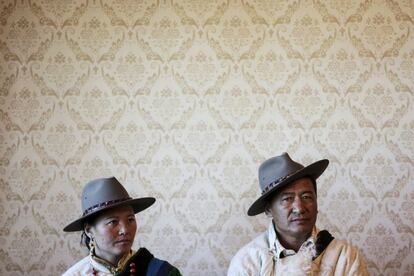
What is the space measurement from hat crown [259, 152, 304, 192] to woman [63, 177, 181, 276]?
1.98ft

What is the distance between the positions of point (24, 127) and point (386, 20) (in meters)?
2.16

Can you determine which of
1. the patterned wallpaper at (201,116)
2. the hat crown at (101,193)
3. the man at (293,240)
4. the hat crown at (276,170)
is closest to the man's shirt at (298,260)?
the man at (293,240)

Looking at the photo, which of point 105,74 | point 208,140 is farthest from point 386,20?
point 105,74

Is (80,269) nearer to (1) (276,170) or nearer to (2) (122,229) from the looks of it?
(2) (122,229)

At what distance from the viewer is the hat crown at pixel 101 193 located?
7.54 ft

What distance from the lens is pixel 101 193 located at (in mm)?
2311

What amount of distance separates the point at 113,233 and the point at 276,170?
2.64ft

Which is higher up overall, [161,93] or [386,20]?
[386,20]

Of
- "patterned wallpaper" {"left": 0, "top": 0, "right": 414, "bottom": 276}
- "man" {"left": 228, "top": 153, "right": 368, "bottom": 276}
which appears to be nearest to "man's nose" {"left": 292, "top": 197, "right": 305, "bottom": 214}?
"man" {"left": 228, "top": 153, "right": 368, "bottom": 276}

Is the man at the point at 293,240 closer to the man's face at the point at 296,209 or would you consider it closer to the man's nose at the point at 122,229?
the man's face at the point at 296,209

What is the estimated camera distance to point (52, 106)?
2959mm

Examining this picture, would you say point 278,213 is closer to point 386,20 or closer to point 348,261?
point 348,261

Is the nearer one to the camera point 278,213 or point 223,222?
point 278,213

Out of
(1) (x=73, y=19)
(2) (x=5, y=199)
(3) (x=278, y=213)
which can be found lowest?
(3) (x=278, y=213)
